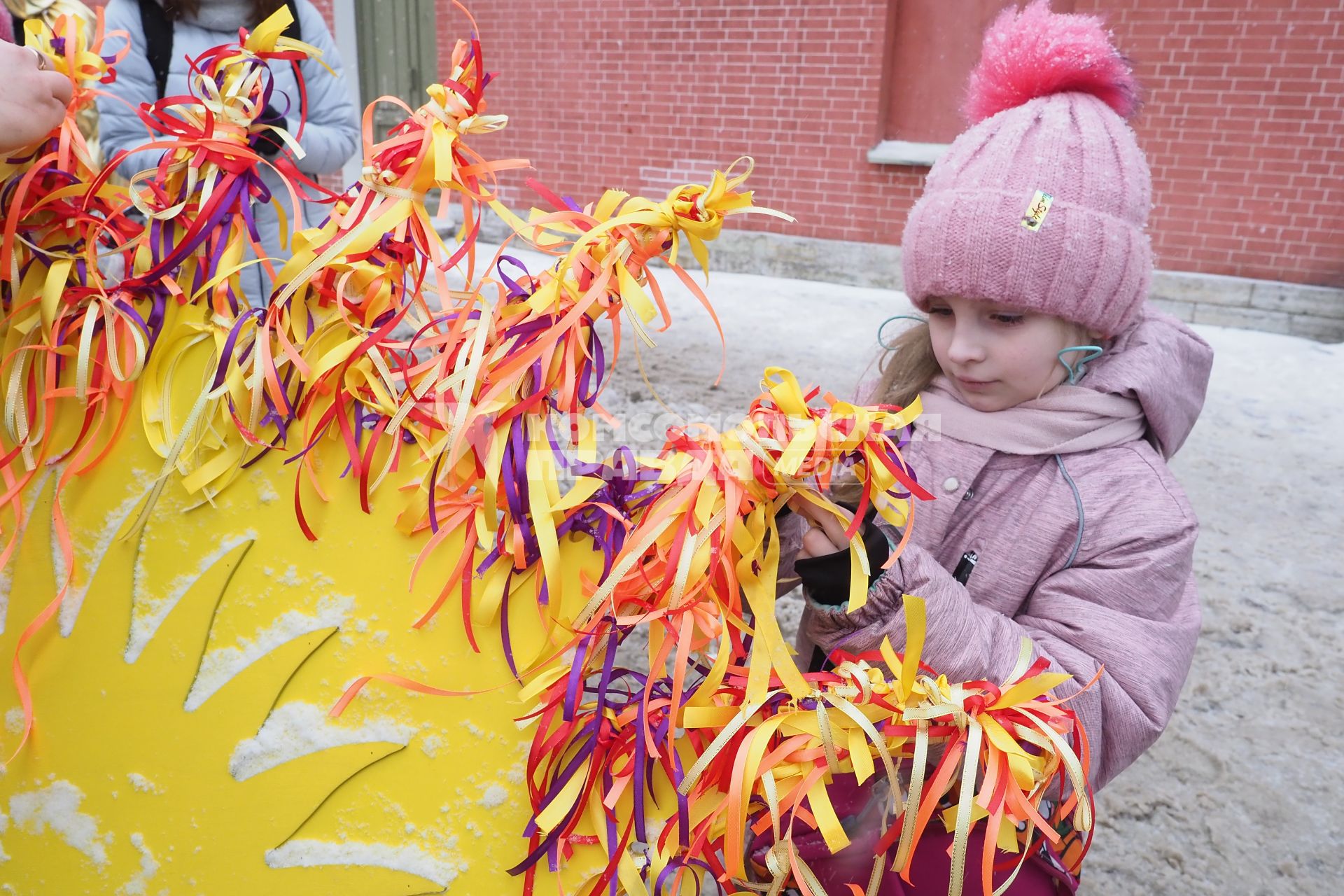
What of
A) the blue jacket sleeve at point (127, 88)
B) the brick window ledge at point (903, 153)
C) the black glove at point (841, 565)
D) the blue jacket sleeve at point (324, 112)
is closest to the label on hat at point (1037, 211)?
the black glove at point (841, 565)

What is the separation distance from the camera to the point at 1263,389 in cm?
459

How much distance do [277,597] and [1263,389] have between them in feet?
16.0

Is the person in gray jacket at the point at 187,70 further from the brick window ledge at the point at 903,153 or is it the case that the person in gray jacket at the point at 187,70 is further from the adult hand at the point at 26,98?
the brick window ledge at the point at 903,153

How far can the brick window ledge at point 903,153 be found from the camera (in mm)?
5926

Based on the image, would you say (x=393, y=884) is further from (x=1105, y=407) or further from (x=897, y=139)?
(x=897, y=139)

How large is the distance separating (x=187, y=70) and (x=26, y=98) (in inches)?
52.5

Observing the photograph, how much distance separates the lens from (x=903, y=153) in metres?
6.04

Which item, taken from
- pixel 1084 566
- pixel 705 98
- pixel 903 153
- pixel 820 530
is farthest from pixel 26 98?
pixel 705 98

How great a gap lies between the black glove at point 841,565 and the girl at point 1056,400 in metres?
0.14

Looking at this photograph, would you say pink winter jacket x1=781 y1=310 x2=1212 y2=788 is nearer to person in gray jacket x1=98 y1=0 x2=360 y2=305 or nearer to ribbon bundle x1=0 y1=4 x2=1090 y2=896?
ribbon bundle x1=0 y1=4 x2=1090 y2=896

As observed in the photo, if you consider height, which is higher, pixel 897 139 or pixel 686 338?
pixel 897 139

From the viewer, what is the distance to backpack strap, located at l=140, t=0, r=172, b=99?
2117 mm

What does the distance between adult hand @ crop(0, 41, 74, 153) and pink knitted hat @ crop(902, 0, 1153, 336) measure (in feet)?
3.21

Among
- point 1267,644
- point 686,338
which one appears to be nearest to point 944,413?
point 1267,644
